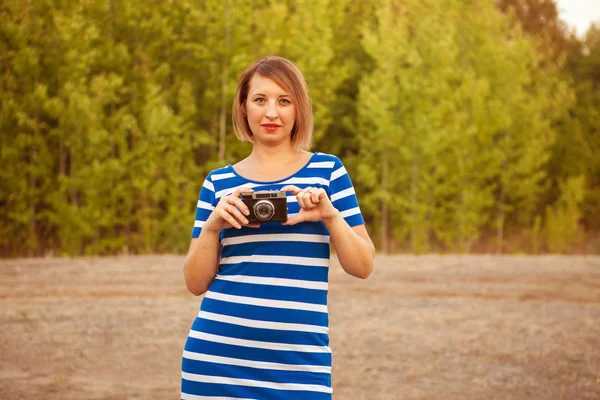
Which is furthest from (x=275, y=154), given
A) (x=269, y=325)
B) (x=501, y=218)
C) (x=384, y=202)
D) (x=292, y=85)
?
(x=501, y=218)

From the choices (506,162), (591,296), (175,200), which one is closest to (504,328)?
(591,296)

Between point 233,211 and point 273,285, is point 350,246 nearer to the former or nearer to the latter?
point 273,285

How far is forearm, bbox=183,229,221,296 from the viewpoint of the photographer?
7.99 feet

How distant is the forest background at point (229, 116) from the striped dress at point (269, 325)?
18.2 m

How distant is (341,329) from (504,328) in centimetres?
203

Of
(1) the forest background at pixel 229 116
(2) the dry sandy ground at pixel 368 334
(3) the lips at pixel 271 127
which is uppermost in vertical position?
(1) the forest background at pixel 229 116

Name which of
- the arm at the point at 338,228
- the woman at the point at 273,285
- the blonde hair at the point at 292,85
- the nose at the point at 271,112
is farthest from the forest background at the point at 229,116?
the arm at the point at 338,228

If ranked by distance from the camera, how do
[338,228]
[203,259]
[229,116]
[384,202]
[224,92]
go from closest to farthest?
[338,228]
[203,259]
[224,92]
[229,116]
[384,202]

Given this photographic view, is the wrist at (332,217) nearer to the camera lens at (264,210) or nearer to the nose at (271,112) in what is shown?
the camera lens at (264,210)

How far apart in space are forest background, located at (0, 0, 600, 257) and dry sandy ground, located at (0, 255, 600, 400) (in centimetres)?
538

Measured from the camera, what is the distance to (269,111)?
2.49 metres

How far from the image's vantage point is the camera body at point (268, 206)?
2.21 meters

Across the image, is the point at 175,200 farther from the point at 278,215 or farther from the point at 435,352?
the point at 278,215

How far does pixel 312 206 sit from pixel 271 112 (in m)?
0.40
